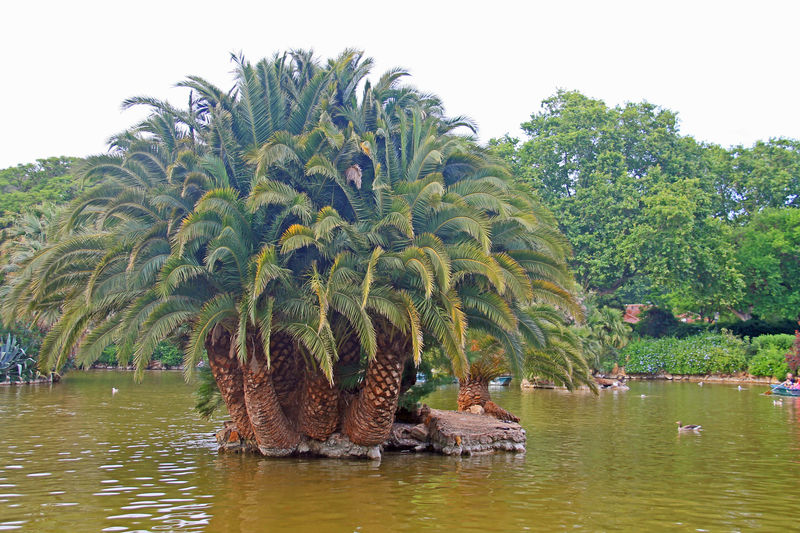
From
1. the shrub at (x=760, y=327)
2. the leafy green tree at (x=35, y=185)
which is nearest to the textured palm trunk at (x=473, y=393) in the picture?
the shrub at (x=760, y=327)

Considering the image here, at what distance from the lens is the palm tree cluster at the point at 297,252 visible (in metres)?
12.9

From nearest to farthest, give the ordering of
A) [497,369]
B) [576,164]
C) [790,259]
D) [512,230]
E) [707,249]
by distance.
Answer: [512,230] → [497,369] → [707,249] → [790,259] → [576,164]

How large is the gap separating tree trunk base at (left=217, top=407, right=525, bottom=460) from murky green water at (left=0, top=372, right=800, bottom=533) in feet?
1.74

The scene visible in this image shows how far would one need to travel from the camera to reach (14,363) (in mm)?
36344

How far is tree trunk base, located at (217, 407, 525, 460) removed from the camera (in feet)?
49.2

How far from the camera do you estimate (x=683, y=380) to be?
4744cm

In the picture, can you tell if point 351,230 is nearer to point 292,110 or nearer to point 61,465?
point 292,110

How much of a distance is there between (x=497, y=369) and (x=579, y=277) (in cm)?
3412

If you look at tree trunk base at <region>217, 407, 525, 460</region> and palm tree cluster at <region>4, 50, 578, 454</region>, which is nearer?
palm tree cluster at <region>4, 50, 578, 454</region>

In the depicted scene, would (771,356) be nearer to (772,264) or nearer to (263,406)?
(772,264)

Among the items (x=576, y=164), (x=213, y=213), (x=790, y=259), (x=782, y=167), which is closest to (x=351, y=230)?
(x=213, y=213)

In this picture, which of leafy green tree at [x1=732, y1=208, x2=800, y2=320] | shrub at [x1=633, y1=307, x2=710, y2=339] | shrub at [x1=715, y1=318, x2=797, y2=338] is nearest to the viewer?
leafy green tree at [x1=732, y1=208, x2=800, y2=320]

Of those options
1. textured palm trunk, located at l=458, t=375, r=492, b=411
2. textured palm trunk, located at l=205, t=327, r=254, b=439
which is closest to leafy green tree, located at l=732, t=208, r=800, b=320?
textured palm trunk, located at l=458, t=375, r=492, b=411

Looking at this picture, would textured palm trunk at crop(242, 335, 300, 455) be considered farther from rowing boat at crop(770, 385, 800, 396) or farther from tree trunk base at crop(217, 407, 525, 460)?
rowing boat at crop(770, 385, 800, 396)
